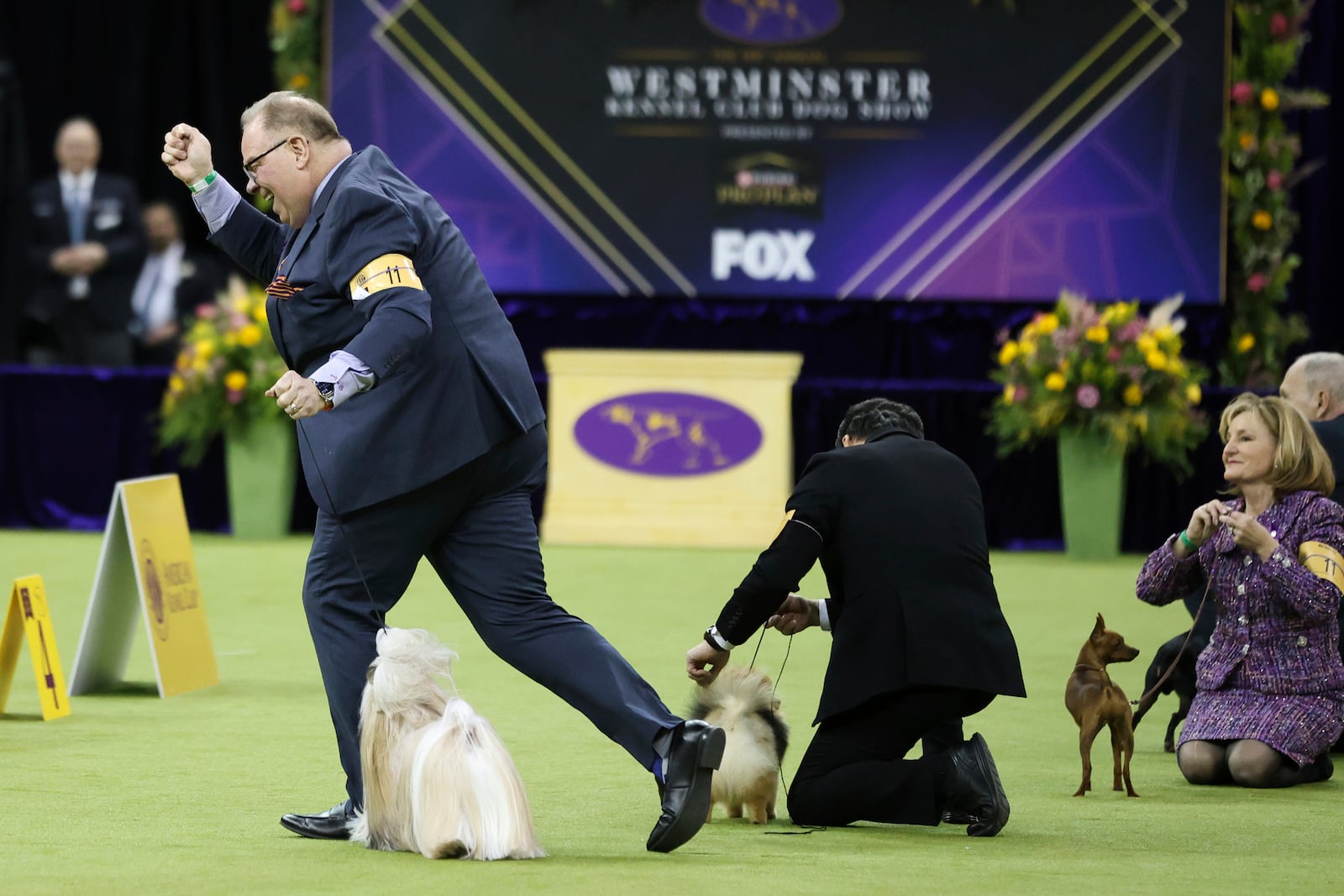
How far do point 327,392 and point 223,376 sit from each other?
692 centimetres

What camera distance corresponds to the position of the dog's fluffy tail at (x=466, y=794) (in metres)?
3.22

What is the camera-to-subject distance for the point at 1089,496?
9.70 metres

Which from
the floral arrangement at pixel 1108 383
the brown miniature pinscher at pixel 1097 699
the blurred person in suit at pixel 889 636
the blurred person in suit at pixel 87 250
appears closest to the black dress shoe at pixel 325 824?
the blurred person in suit at pixel 889 636

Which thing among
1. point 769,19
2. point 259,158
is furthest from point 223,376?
point 259,158

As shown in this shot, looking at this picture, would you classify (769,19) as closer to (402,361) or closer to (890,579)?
(890,579)

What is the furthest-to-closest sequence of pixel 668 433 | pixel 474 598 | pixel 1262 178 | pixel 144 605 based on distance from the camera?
pixel 1262 178 < pixel 668 433 < pixel 144 605 < pixel 474 598

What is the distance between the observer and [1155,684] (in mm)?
4691

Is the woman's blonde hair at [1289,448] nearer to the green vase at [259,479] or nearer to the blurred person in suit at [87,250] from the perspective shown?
the green vase at [259,479]

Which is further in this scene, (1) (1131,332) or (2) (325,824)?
(1) (1131,332)

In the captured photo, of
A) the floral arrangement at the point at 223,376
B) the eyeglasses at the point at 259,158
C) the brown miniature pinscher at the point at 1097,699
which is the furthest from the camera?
the floral arrangement at the point at 223,376

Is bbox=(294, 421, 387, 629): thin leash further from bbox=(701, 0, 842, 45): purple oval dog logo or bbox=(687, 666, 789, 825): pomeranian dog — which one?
bbox=(701, 0, 842, 45): purple oval dog logo

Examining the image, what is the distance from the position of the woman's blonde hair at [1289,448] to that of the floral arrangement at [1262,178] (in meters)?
6.52

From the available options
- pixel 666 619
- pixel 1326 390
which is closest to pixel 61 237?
pixel 666 619

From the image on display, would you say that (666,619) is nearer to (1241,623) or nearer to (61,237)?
(1241,623)
